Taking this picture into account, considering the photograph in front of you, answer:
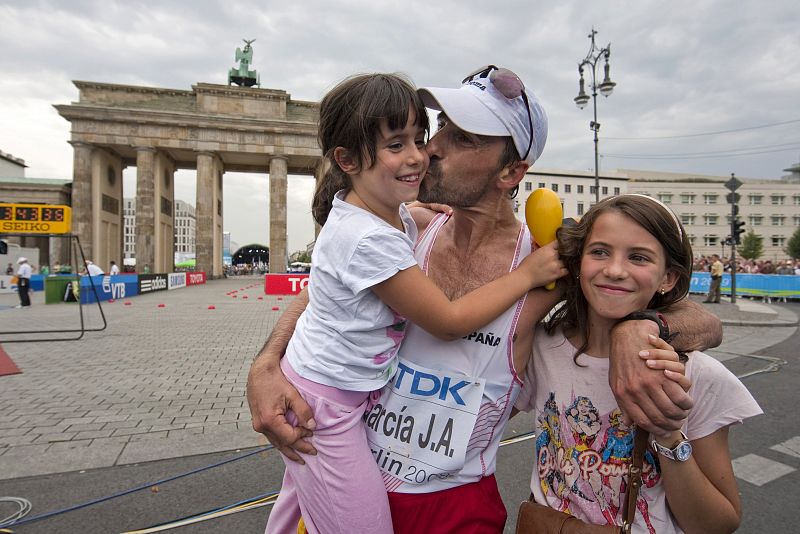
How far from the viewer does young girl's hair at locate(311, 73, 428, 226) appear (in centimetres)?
148

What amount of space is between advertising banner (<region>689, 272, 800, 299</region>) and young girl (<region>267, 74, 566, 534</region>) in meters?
22.3

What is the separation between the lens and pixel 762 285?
865 inches

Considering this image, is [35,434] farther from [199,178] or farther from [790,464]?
[199,178]

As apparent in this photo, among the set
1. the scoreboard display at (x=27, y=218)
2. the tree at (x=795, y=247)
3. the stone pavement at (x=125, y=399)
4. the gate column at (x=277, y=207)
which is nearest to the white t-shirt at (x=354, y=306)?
the stone pavement at (x=125, y=399)

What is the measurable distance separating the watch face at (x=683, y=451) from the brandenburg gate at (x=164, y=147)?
135 ft

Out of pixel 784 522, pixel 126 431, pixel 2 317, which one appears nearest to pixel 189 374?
pixel 126 431

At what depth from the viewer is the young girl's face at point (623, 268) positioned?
4.39ft

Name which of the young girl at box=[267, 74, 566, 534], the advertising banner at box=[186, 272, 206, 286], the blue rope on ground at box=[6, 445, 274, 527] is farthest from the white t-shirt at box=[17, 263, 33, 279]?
the young girl at box=[267, 74, 566, 534]

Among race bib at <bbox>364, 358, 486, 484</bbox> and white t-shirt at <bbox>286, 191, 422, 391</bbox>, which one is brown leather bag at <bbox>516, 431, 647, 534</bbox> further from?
white t-shirt at <bbox>286, 191, 422, 391</bbox>

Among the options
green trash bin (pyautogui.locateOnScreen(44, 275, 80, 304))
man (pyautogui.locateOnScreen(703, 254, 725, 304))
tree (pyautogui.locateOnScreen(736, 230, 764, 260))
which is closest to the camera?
man (pyautogui.locateOnScreen(703, 254, 725, 304))

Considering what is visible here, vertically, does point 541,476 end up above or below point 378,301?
below

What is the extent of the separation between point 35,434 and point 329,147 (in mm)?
5189

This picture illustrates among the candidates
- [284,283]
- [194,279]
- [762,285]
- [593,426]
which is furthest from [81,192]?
[762,285]

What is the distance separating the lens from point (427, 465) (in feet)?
4.77
